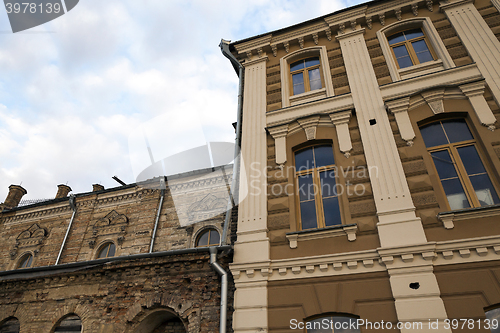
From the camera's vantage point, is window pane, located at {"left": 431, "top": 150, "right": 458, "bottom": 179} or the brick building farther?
the brick building

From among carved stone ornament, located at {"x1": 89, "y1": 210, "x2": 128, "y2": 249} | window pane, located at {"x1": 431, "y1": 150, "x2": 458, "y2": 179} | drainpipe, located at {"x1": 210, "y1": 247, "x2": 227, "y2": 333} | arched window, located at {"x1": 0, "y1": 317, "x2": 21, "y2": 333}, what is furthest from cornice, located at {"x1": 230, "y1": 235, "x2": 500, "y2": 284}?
carved stone ornament, located at {"x1": 89, "y1": 210, "x2": 128, "y2": 249}

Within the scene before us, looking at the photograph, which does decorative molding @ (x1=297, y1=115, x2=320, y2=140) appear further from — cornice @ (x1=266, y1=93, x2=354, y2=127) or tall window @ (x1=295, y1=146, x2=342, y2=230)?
tall window @ (x1=295, y1=146, x2=342, y2=230)

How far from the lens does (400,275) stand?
4.80m

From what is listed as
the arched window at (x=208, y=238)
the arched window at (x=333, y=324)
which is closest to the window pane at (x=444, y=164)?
the arched window at (x=333, y=324)

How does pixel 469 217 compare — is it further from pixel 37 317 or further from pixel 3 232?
pixel 3 232

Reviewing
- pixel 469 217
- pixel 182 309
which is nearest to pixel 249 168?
pixel 182 309

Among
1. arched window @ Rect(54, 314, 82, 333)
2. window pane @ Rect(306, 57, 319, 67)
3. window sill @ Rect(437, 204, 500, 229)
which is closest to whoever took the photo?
window sill @ Rect(437, 204, 500, 229)

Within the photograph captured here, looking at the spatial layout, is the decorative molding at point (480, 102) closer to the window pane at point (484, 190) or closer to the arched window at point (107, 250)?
the window pane at point (484, 190)

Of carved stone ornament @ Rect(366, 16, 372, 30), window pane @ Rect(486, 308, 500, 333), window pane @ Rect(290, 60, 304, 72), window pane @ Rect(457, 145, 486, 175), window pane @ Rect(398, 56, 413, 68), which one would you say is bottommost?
window pane @ Rect(486, 308, 500, 333)

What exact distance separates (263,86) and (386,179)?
4.50 metres

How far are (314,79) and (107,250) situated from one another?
1308 centimetres

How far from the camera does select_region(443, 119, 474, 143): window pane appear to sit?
5.94 m

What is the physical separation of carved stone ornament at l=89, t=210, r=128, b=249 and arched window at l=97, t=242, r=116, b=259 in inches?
18.8

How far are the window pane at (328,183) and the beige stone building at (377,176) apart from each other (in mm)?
32
